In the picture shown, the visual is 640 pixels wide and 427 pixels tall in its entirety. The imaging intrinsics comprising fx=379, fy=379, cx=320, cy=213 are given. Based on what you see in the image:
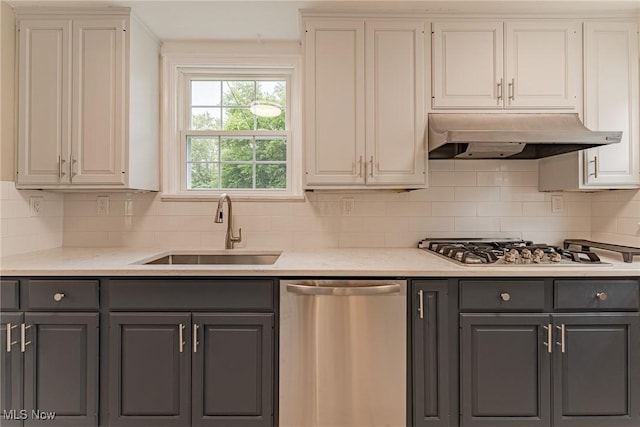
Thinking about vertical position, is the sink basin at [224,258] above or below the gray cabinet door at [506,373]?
above

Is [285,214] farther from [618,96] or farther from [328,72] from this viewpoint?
[618,96]

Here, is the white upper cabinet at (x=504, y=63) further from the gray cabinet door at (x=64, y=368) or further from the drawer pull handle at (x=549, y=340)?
the gray cabinet door at (x=64, y=368)

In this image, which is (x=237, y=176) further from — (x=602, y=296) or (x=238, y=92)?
(x=602, y=296)

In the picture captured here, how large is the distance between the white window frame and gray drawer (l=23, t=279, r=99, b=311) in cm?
94

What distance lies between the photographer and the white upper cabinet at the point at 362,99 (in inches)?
88.0

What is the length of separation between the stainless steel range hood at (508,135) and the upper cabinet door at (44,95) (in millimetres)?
2163

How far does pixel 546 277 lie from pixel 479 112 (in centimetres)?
101

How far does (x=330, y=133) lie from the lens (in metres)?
2.24

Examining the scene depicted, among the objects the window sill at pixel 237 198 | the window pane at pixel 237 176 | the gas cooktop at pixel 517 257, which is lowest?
the gas cooktop at pixel 517 257

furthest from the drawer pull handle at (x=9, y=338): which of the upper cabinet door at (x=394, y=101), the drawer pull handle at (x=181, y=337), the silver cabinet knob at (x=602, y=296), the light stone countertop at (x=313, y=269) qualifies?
the silver cabinet knob at (x=602, y=296)

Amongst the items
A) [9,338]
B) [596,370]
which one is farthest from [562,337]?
[9,338]

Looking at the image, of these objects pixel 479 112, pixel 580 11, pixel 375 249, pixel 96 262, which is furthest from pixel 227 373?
pixel 580 11

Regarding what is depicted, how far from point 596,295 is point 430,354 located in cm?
84

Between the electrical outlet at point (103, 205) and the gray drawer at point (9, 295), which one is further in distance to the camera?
the electrical outlet at point (103, 205)
